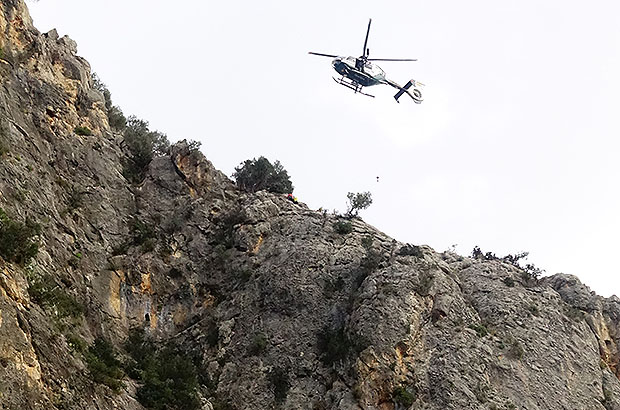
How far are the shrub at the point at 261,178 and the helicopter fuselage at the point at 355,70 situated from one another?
33.2 ft

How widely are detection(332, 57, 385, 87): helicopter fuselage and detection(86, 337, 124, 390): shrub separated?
30.7 meters

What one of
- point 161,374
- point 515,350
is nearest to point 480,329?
point 515,350

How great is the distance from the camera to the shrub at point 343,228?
1581 inches

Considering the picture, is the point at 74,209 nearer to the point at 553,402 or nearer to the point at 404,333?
the point at 404,333

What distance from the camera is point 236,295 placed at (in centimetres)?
3441

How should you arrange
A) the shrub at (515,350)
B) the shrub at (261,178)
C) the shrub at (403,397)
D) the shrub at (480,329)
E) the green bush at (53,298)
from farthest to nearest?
the shrub at (261,178) → the shrub at (480,329) → the shrub at (515,350) → the shrub at (403,397) → the green bush at (53,298)

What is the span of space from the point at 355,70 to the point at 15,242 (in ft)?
109

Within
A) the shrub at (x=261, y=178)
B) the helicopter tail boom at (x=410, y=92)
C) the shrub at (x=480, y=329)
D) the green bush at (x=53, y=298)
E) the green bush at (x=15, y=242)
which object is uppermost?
the helicopter tail boom at (x=410, y=92)

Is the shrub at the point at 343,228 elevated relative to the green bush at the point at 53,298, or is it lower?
elevated

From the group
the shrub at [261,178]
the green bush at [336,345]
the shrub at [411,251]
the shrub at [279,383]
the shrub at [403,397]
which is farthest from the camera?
the shrub at [261,178]

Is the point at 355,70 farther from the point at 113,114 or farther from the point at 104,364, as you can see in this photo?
the point at 104,364

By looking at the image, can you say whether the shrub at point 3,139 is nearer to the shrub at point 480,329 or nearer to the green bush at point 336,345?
the green bush at point 336,345

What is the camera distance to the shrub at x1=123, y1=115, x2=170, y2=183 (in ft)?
128

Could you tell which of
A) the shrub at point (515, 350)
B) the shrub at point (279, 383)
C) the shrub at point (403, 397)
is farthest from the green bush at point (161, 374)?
the shrub at point (515, 350)
